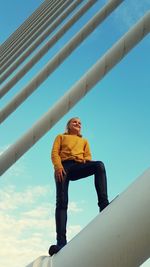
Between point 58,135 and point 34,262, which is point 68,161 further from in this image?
point 34,262

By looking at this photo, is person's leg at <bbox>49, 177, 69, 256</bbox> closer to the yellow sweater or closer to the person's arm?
the person's arm

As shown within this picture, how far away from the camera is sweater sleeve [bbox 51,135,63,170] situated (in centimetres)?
520

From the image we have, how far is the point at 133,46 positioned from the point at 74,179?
168 cm

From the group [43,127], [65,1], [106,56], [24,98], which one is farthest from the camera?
[65,1]

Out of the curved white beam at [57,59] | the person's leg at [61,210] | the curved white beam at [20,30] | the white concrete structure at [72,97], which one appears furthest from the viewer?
the curved white beam at [20,30]

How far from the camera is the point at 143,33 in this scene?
5.59m

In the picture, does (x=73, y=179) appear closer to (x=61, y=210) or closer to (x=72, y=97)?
(x=61, y=210)

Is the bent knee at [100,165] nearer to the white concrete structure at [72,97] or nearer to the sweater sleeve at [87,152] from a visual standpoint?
the sweater sleeve at [87,152]

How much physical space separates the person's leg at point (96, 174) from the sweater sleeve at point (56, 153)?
0.15 meters

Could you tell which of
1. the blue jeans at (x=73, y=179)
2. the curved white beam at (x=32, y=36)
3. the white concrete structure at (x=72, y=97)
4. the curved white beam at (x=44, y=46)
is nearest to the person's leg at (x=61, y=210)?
the blue jeans at (x=73, y=179)

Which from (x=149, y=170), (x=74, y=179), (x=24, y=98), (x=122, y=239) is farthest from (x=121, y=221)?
(x=24, y=98)

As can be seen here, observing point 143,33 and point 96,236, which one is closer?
point 96,236

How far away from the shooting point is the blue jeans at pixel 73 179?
15.4ft

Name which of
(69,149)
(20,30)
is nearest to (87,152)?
(69,149)
